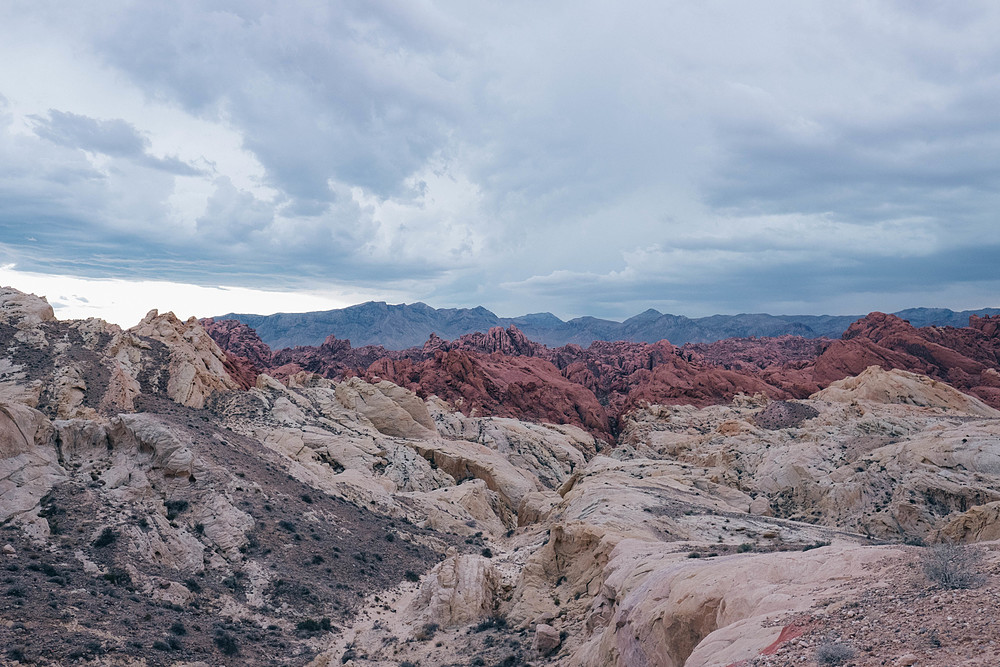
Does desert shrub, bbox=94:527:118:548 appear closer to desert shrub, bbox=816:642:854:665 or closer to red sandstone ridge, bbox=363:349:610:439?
desert shrub, bbox=816:642:854:665

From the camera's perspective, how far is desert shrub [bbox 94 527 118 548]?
78.5 feet

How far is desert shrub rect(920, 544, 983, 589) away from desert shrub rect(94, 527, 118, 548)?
2812 centimetres

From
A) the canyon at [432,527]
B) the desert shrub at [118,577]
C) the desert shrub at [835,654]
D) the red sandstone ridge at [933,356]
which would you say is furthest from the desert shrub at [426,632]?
the red sandstone ridge at [933,356]

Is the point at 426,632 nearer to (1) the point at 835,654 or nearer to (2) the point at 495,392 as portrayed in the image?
(1) the point at 835,654

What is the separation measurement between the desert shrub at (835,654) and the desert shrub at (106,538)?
26808mm

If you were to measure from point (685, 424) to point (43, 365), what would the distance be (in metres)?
73.7

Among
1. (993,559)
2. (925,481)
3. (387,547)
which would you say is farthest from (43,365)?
(925,481)

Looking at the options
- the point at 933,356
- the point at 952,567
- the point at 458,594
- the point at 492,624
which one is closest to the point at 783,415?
the point at 933,356

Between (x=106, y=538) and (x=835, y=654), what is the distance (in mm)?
27190

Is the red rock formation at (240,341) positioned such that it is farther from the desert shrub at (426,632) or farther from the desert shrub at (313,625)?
the desert shrub at (426,632)

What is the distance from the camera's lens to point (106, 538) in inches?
952

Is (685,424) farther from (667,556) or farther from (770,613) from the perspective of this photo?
(770,613)

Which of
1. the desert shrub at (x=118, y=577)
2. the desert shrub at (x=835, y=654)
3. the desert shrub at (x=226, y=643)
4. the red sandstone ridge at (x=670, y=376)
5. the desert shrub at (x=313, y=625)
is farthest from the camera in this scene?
the red sandstone ridge at (x=670, y=376)

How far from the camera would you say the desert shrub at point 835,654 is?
7453 millimetres
